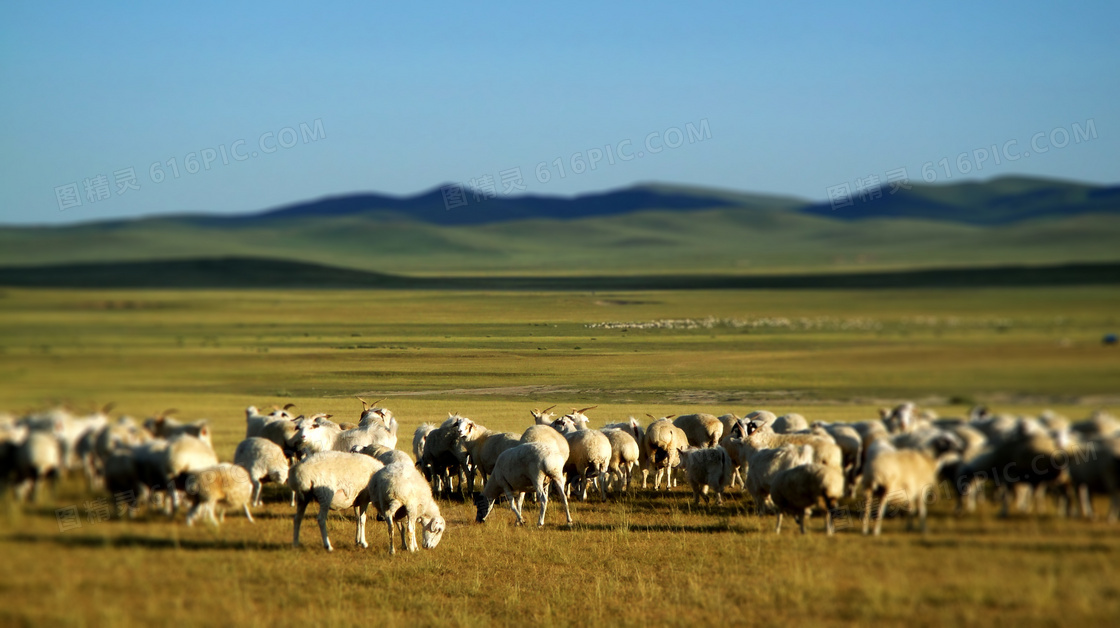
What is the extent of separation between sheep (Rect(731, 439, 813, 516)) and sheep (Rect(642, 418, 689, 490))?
4.67 meters

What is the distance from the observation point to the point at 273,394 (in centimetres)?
1298

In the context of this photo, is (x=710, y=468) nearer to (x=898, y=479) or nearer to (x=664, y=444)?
(x=664, y=444)

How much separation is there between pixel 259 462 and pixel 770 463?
279 inches

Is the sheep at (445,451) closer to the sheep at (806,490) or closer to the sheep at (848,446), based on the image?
the sheep at (848,446)

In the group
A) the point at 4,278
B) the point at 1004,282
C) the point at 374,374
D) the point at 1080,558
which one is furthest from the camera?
the point at 374,374

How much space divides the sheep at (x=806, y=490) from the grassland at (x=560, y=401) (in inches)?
19.4

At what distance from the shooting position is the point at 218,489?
980cm

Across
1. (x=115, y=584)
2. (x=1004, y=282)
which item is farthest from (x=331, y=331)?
(x=1004, y=282)

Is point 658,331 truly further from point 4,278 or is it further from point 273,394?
point 4,278

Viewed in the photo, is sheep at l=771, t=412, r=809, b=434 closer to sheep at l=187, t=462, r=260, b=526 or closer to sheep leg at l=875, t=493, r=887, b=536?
sheep leg at l=875, t=493, r=887, b=536

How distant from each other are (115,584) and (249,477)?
2.01m

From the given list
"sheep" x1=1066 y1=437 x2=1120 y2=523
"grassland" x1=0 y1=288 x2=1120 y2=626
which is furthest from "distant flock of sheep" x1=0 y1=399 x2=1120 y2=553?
"grassland" x1=0 y1=288 x2=1120 y2=626

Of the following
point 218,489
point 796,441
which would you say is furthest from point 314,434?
point 796,441

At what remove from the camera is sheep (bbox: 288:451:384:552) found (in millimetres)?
12141
